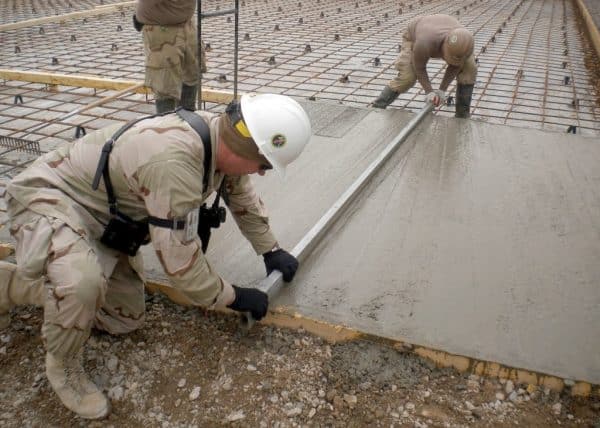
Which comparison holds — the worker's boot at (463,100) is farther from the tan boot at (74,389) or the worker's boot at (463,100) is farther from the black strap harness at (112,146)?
the tan boot at (74,389)

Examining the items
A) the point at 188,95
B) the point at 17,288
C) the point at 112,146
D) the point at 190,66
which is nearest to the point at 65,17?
the point at 188,95

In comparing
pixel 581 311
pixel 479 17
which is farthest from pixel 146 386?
pixel 479 17

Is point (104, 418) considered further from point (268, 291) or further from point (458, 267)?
point (458, 267)

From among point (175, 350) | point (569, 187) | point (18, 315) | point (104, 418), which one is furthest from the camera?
point (569, 187)

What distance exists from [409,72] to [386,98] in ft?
1.10

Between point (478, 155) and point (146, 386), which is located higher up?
point (478, 155)

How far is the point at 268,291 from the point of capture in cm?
220

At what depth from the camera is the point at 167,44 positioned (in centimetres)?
398

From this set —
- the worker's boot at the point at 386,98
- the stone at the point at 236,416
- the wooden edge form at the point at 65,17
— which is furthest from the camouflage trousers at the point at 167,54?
the wooden edge form at the point at 65,17

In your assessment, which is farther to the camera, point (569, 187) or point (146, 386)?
point (569, 187)

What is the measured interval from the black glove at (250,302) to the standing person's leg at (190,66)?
2637 millimetres

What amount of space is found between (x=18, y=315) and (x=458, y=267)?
2001 millimetres

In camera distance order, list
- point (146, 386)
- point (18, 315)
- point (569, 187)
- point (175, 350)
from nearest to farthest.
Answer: point (146, 386) → point (175, 350) → point (18, 315) → point (569, 187)

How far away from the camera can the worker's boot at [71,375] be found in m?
1.74
